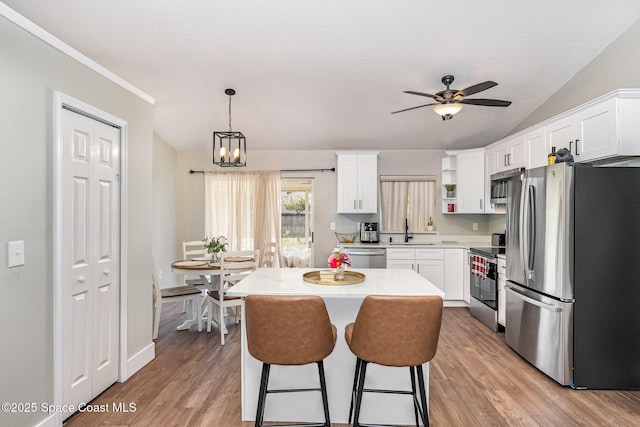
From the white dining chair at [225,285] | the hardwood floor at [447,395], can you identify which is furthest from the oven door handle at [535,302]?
the white dining chair at [225,285]

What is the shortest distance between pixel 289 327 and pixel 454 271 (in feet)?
12.7

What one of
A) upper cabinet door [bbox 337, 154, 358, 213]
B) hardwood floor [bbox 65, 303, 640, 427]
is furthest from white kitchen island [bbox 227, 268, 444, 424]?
upper cabinet door [bbox 337, 154, 358, 213]

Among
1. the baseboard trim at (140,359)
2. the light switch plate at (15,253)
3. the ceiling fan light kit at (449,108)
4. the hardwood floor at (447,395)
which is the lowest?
the hardwood floor at (447,395)

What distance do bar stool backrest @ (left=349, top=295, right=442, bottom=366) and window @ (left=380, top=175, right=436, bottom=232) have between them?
397 centimetres

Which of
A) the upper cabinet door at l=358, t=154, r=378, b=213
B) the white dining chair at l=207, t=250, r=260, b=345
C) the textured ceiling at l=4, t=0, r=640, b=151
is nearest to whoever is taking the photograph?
the textured ceiling at l=4, t=0, r=640, b=151

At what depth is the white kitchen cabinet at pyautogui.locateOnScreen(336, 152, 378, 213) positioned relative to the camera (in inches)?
215

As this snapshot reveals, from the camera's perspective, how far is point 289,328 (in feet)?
6.12

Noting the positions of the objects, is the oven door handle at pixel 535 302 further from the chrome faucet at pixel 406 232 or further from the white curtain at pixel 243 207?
the white curtain at pixel 243 207

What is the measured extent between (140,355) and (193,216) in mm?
3149

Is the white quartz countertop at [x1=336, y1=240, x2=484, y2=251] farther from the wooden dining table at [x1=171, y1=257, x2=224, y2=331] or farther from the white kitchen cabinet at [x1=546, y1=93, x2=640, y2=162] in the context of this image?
the white kitchen cabinet at [x1=546, y1=93, x2=640, y2=162]

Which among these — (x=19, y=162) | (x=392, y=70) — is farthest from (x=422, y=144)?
(x=19, y=162)

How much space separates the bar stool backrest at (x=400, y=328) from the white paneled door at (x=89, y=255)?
1.95 m

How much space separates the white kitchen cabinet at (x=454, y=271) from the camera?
5.10 meters

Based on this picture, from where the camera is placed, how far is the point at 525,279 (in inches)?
128
